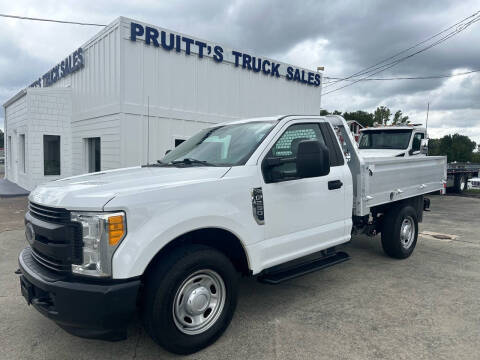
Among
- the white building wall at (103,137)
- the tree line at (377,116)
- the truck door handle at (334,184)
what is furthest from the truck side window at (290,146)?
the tree line at (377,116)

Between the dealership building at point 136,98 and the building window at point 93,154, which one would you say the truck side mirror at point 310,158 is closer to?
the dealership building at point 136,98

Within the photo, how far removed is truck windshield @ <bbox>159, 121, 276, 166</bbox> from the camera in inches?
142

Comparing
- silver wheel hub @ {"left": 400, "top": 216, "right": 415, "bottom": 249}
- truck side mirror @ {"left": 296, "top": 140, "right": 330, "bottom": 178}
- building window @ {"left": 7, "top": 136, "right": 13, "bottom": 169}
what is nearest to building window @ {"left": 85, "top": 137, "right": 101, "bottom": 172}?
building window @ {"left": 7, "top": 136, "right": 13, "bottom": 169}

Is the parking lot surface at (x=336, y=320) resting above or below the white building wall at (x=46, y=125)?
below

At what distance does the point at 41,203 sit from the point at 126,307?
1.07 metres

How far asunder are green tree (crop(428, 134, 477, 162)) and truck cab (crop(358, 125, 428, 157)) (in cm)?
2613

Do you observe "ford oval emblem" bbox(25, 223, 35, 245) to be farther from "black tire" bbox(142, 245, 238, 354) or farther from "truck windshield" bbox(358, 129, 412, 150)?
"truck windshield" bbox(358, 129, 412, 150)

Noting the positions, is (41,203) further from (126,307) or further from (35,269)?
(126,307)

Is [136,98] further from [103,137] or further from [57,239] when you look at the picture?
[57,239]

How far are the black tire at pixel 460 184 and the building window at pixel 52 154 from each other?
1645 cm

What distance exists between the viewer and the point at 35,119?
43.1 ft

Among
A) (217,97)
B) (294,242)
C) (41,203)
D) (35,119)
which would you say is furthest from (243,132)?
(35,119)

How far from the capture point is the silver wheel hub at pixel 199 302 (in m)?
2.96

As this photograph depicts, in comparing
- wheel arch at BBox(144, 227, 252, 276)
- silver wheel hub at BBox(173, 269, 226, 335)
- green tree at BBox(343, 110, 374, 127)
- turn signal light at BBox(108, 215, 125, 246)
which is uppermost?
green tree at BBox(343, 110, 374, 127)
